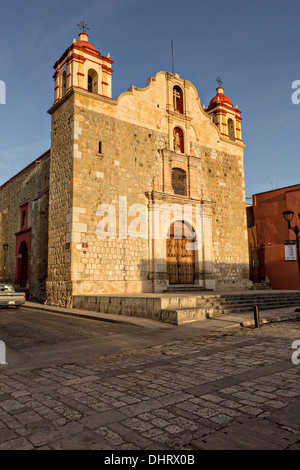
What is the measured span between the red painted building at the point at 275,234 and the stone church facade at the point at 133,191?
1.96 meters

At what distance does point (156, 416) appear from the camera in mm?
3318

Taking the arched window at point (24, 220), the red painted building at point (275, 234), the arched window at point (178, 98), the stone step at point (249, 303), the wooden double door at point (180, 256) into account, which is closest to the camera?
the stone step at point (249, 303)

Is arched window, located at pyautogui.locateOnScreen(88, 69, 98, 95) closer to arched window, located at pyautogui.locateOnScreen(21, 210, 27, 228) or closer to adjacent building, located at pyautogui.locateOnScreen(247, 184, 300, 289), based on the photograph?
arched window, located at pyautogui.locateOnScreen(21, 210, 27, 228)

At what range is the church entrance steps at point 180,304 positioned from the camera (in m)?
10.4

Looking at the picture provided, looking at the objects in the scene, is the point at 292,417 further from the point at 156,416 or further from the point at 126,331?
the point at 126,331

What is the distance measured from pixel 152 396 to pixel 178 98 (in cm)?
1904

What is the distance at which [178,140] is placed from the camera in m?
19.4

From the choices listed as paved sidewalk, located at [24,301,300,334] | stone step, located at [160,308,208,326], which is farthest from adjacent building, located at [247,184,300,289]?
stone step, located at [160,308,208,326]

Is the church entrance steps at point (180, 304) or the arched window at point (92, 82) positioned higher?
the arched window at point (92, 82)

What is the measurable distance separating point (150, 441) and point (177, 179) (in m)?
17.0

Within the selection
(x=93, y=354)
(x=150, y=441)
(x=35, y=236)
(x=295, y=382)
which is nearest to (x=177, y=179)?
(x=35, y=236)

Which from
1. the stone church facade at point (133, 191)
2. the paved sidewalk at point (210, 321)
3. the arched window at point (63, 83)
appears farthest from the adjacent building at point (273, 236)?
the arched window at point (63, 83)

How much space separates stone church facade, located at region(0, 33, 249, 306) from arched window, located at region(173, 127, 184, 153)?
6 cm

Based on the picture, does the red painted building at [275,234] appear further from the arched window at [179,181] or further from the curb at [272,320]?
the curb at [272,320]
